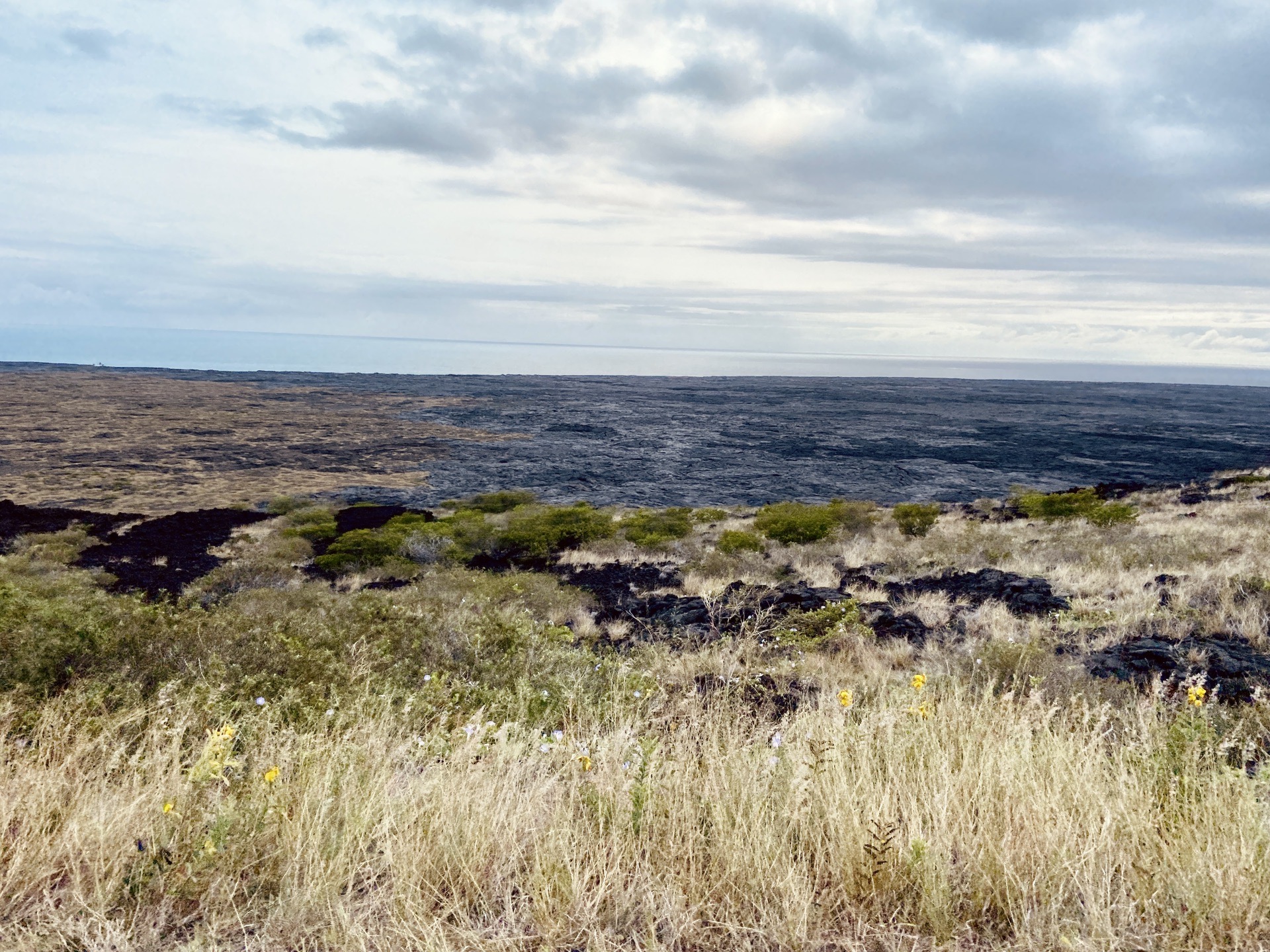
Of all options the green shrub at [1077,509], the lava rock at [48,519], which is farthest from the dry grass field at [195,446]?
the green shrub at [1077,509]

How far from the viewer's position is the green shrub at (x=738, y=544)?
1886 centimetres

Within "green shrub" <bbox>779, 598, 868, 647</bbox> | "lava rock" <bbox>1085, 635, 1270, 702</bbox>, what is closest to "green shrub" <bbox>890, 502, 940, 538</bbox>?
"green shrub" <bbox>779, 598, 868, 647</bbox>

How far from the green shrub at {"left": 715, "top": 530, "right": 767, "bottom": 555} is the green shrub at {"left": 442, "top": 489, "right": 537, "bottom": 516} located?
12221 mm

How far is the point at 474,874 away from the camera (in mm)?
2488

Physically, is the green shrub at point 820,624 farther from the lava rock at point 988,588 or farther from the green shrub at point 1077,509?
the green shrub at point 1077,509

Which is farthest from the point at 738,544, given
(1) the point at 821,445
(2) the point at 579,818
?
(1) the point at 821,445

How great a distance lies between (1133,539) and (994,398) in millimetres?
101863

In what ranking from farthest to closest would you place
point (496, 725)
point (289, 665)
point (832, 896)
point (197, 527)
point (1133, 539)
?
point (197, 527) → point (1133, 539) → point (289, 665) → point (496, 725) → point (832, 896)

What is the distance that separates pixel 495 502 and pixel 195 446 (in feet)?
98.3

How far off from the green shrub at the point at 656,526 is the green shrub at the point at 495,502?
6.00 m

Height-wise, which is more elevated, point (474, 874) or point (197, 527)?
point (474, 874)

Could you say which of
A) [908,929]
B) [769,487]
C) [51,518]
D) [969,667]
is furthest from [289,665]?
[769,487]

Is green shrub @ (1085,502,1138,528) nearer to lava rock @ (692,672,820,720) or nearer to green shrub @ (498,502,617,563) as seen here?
green shrub @ (498,502,617,563)

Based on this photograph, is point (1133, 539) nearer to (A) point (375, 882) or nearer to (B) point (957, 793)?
A: (B) point (957, 793)
